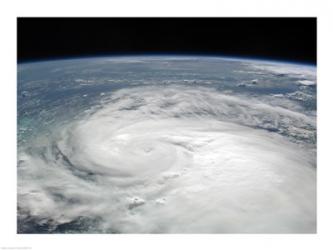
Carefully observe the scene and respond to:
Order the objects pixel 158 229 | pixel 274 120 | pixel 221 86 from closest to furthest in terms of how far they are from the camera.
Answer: pixel 158 229
pixel 274 120
pixel 221 86

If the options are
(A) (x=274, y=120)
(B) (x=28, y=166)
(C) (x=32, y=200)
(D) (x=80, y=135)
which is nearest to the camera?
(C) (x=32, y=200)

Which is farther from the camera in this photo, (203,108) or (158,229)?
(203,108)

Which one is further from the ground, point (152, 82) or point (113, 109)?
point (152, 82)

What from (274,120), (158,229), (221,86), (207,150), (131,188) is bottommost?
(158,229)

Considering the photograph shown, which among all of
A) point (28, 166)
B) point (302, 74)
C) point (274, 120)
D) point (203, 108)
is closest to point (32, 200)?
point (28, 166)

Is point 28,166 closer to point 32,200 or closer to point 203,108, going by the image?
point 32,200

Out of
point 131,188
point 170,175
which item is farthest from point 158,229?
point 170,175

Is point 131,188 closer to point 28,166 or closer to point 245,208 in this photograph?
point 245,208
